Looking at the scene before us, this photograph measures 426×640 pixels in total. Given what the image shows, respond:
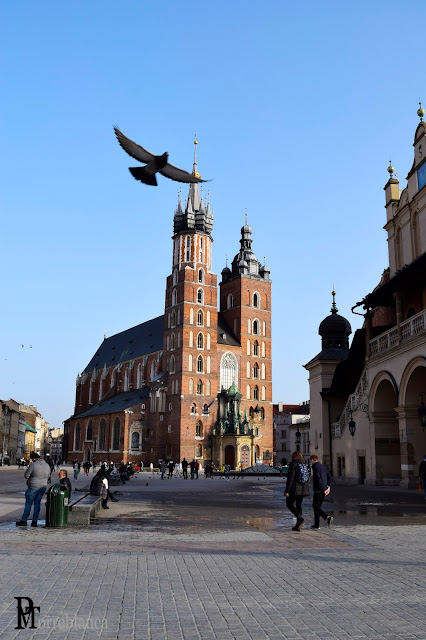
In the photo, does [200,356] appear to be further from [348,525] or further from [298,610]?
[298,610]

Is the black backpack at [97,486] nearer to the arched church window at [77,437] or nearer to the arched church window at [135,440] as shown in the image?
the arched church window at [135,440]

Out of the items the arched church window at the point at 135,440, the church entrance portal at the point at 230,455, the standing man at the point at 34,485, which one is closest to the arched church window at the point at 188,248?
the arched church window at the point at 135,440

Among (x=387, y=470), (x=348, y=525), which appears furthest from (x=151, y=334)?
(x=348, y=525)

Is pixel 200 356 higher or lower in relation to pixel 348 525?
A: higher

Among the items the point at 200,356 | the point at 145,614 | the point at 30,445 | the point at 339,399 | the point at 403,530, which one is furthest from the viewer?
the point at 30,445

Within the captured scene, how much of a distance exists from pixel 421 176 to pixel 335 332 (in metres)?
15.5

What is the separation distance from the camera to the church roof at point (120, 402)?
83438mm

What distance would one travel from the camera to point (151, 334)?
309 ft

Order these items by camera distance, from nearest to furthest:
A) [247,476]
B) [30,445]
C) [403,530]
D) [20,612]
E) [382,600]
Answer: [20,612] → [382,600] → [403,530] → [247,476] → [30,445]

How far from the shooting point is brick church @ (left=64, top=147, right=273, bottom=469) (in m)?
76.1

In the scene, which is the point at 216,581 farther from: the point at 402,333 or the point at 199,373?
the point at 199,373

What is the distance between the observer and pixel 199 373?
255 ft

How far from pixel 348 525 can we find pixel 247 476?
1785 inches

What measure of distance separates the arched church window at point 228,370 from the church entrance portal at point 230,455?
894 cm
